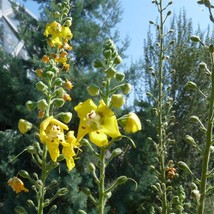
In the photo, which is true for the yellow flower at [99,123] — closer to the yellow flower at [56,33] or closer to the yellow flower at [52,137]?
the yellow flower at [52,137]

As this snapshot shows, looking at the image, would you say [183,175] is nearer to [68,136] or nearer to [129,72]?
[129,72]

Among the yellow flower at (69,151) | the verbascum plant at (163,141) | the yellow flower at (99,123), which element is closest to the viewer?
the yellow flower at (99,123)

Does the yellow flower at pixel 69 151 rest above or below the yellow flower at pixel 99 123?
below

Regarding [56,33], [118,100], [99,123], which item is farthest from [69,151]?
[56,33]

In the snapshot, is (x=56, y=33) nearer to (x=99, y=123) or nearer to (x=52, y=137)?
(x=52, y=137)

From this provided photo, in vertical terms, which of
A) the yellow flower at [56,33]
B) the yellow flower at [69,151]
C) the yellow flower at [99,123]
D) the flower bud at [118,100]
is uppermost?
the yellow flower at [56,33]

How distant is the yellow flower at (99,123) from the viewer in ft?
6.45

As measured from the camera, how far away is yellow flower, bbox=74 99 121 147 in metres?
1.97

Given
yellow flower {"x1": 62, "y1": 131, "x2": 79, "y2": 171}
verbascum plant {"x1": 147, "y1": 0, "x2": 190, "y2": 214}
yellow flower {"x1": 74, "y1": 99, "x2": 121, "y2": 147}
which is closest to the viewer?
yellow flower {"x1": 74, "y1": 99, "x2": 121, "y2": 147}

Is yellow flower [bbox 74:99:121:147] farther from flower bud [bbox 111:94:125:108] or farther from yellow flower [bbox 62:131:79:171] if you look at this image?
yellow flower [bbox 62:131:79:171]

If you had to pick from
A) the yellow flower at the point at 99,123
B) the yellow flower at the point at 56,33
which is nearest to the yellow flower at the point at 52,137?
the yellow flower at the point at 99,123

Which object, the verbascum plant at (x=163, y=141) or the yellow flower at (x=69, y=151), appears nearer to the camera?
the yellow flower at (x=69, y=151)

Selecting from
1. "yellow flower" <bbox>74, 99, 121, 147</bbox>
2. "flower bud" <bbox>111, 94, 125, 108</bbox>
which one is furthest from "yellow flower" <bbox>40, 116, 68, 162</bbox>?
"flower bud" <bbox>111, 94, 125, 108</bbox>

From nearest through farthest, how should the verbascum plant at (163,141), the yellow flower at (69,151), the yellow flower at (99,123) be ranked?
the yellow flower at (99,123) → the yellow flower at (69,151) → the verbascum plant at (163,141)
